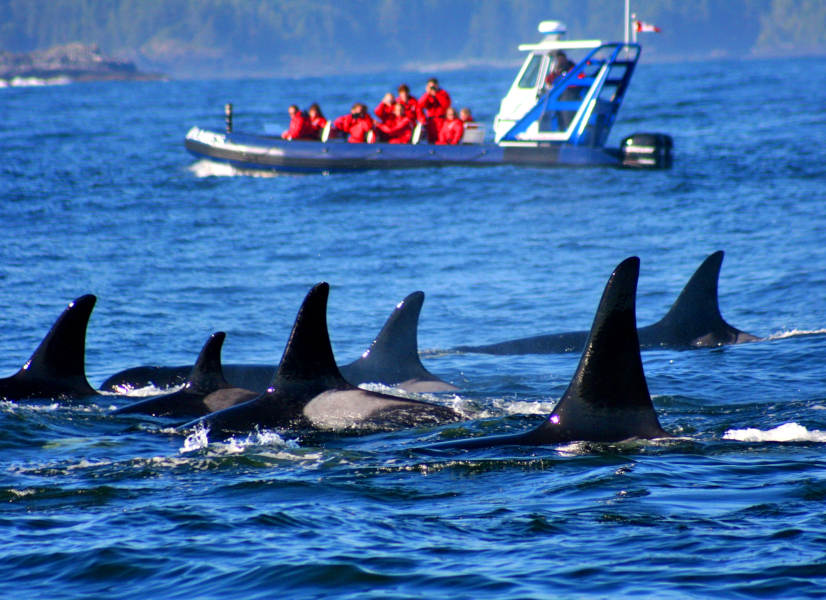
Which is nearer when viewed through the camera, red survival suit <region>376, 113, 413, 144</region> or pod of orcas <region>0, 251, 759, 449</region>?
pod of orcas <region>0, 251, 759, 449</region>

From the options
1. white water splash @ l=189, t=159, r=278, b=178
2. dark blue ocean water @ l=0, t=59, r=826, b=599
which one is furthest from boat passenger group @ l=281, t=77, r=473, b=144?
white water splash @ l=189, t=159, r=278, b=178

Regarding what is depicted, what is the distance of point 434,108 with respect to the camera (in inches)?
1076

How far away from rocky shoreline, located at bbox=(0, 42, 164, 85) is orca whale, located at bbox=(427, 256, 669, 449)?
524 feet

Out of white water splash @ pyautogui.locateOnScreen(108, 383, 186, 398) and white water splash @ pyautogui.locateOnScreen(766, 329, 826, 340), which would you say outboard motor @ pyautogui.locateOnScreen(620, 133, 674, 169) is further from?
white water splash @ pyautogui.locateOnScreen(108, 383, 186, 398)

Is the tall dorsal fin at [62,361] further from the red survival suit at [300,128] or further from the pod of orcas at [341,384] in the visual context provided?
the red survival suit at [300,128]

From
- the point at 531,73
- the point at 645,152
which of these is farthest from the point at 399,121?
the point at 645,152

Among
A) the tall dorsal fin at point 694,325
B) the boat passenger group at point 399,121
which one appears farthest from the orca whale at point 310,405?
the boat passenger group at point 399,121

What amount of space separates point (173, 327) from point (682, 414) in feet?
24.2

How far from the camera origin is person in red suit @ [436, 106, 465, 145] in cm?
2720

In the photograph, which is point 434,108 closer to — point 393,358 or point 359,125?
point 359,125

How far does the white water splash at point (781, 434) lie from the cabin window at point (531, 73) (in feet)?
66.6

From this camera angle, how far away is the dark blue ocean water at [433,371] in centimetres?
585

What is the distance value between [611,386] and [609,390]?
3 centimetres

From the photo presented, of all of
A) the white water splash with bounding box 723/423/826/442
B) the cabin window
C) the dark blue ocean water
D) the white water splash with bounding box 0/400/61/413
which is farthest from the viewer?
the cabin window
